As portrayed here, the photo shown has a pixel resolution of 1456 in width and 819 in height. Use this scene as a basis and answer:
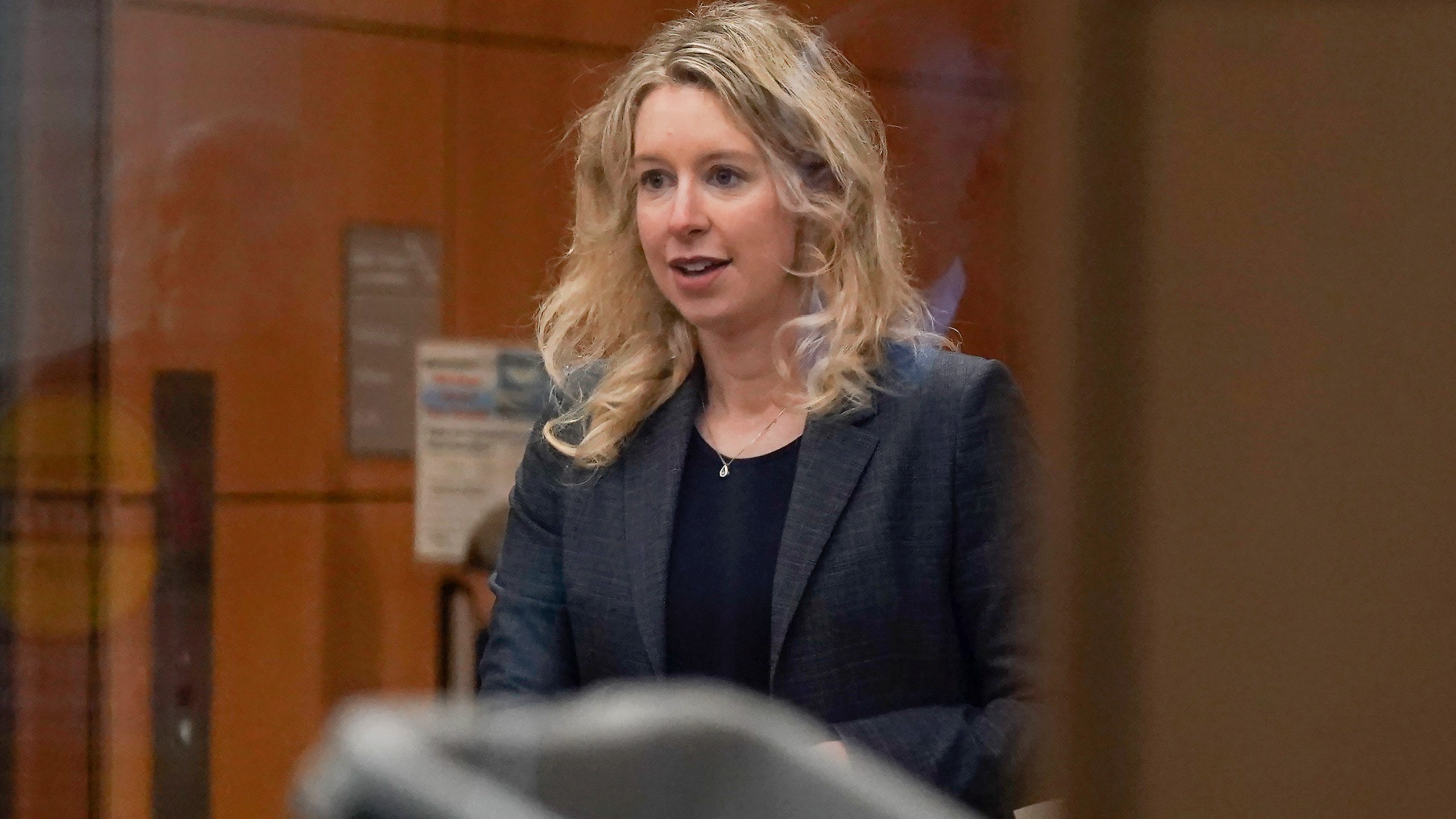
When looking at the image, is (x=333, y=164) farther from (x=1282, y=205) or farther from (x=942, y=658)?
(x=1282, y=205)

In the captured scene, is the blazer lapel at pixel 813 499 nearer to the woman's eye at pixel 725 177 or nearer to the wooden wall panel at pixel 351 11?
the woman's eye at pixel 725 177

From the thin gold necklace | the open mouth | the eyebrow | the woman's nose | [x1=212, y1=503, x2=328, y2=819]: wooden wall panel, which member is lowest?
[x1=212, y1=503, x2=328, y2=819]: wooden wall panel

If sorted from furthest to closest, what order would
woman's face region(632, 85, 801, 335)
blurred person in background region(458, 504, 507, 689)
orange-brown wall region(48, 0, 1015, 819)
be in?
orange-brown wall region(48, 0, 1015, 819)
blurred person in background region(458, 504, 507, 689)
woman's face region(632, 85, 801, 335)

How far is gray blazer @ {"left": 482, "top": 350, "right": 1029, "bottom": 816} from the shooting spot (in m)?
0.96

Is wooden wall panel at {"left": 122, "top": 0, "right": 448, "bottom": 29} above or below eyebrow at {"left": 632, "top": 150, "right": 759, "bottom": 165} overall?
above

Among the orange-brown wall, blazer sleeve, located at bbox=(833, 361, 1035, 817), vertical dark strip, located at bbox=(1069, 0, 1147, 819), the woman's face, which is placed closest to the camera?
vertical dark strip, located at bbox=(1069, 0, 1147, 819)

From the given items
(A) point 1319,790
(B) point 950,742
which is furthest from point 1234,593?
(B) point 950,742

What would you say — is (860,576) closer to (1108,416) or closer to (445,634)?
(1108,416)

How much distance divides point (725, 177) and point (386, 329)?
58.9 inches

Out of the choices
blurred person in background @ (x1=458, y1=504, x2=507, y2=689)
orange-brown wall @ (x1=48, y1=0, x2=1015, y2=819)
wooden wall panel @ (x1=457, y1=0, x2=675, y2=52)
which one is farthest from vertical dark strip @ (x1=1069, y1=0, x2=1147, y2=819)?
orange-brown wall @ (x1=48, y1=0, x2=1015, y2=819)

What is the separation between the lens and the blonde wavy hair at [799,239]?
0.99 meters

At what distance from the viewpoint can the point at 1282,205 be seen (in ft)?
0.78

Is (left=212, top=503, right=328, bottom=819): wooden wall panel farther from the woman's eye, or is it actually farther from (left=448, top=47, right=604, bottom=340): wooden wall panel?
the woman's eye

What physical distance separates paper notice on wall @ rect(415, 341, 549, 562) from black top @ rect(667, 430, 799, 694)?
1175mm
